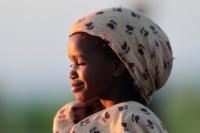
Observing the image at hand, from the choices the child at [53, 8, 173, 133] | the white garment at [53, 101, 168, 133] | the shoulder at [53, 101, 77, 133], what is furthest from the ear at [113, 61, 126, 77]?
the shoulder at [53, 101, 77, 133]

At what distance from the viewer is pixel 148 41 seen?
434cm

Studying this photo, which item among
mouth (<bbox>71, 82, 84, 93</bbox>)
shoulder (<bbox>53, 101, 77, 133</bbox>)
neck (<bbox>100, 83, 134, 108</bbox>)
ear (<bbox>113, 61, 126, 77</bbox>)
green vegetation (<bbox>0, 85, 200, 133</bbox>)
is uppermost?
ear (<bbox>113, 61, 126, 77</bbox>)

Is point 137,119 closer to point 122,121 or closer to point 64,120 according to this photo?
point 122,121

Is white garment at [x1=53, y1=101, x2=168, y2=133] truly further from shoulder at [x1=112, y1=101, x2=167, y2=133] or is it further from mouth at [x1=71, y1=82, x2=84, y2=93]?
mouth at [x1=71, y1=82, x2=84, y2=93]

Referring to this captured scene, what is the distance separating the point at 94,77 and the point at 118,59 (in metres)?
0.12

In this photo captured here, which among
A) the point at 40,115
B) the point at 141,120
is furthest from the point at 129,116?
the point at 40,115

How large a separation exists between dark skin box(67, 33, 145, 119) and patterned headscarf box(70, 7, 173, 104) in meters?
0.05

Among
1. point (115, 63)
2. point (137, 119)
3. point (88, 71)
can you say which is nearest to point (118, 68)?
point (115, 63)

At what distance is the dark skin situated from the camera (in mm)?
4320

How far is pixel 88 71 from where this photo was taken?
4316 mm

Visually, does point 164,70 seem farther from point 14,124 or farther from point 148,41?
point 14,124

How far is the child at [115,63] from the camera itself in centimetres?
430

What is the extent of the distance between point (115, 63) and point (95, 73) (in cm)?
10

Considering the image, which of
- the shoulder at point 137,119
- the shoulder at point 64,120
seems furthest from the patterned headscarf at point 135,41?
the shoulder at point 64,120
